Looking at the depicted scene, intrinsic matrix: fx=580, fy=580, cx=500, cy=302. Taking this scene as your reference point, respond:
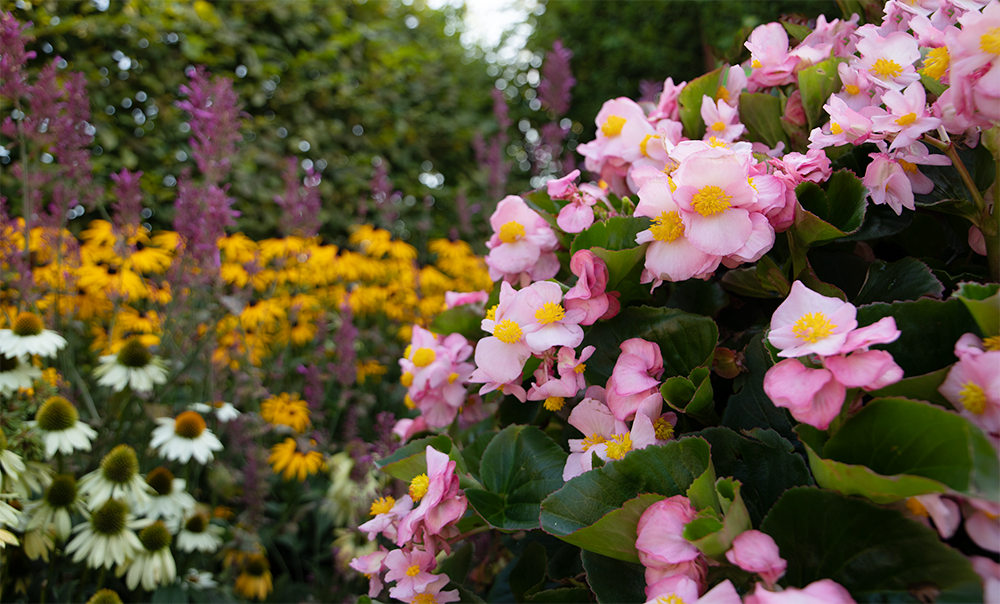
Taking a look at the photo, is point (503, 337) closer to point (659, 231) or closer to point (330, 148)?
point (659, 231)

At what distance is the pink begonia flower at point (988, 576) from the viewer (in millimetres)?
306

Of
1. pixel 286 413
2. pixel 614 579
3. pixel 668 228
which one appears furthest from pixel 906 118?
pixel 286 413

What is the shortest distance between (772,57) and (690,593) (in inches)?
23.0

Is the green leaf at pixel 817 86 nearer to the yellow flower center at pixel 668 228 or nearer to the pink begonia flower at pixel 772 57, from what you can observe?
the pink begonia flower at pixel 772 57

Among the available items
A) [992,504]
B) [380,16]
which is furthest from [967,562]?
[380,16]

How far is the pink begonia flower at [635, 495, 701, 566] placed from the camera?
38 centimetres

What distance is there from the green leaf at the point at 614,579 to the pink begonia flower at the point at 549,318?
176 mm

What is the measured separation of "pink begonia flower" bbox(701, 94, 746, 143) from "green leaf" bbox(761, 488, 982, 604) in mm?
401

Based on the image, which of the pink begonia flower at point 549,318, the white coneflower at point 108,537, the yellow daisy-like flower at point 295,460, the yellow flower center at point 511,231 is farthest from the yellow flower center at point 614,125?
the yellow daisy-like flower at point 295,460

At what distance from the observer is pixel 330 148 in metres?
3.61

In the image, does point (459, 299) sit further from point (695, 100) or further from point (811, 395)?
point (811, 395)

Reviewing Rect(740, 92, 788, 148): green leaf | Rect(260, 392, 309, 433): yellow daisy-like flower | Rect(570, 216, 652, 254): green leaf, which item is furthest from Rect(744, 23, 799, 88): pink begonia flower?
Rect(260, 392, 309, 433): yellow daisy-like flower

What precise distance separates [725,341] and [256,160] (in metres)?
3.14

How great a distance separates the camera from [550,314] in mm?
521
